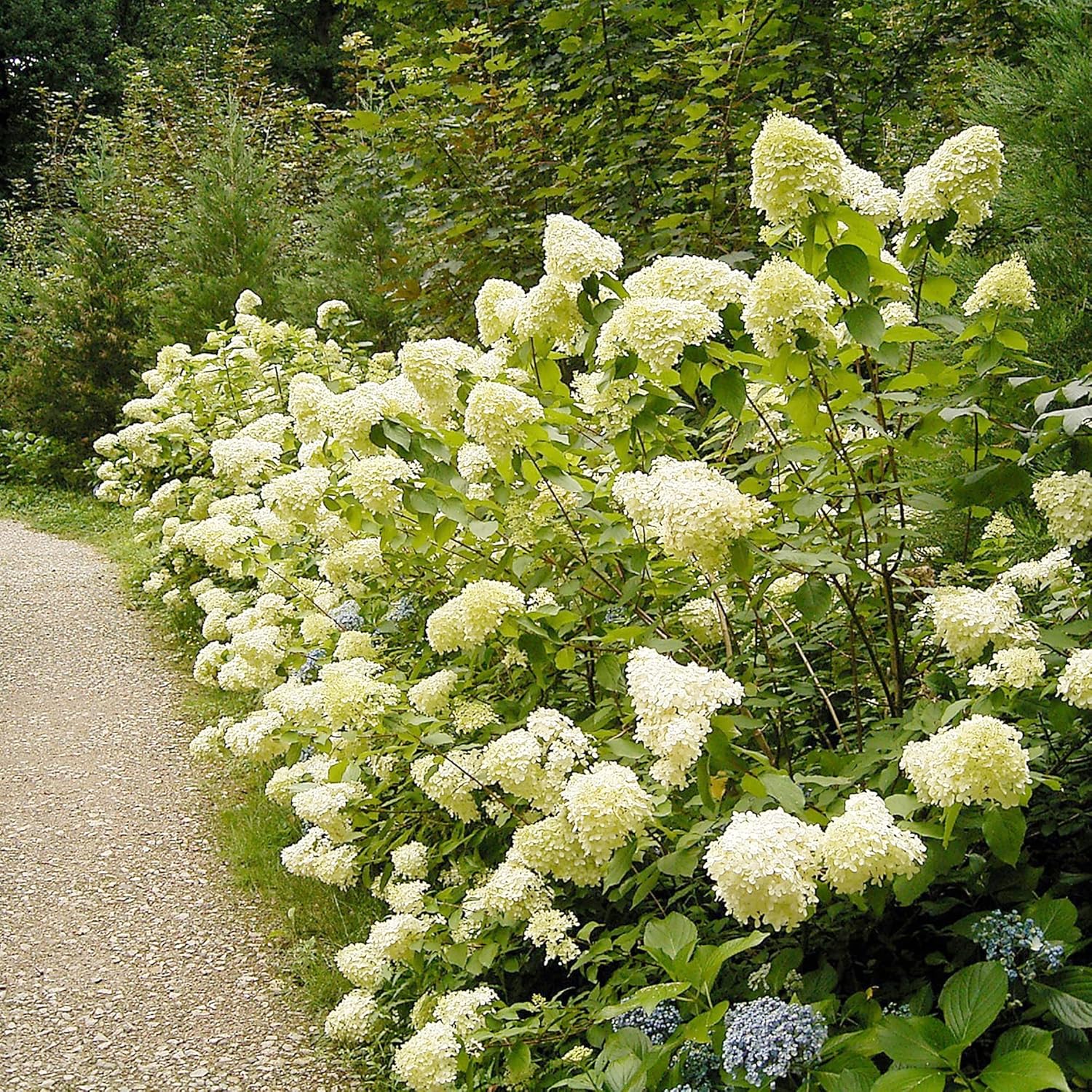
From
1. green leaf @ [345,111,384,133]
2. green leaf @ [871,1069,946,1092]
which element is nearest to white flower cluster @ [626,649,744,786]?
green leaf @ [871,1069,946,1092]

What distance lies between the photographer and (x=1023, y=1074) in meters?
1.31

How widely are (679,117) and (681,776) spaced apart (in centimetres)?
357

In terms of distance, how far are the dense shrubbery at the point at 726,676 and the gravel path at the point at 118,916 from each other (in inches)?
19.9

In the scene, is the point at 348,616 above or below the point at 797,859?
below

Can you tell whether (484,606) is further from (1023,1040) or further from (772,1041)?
(1023,1040)

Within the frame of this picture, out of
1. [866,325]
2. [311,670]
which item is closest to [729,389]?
[866,325]

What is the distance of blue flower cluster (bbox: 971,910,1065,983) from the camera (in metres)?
1.52

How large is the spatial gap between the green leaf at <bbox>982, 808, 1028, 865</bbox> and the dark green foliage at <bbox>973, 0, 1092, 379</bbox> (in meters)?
1.08

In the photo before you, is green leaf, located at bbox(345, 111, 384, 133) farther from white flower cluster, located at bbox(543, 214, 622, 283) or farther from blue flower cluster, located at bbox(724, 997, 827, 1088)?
→ blue flower cluster, located at bbox(724, 997, 827, 1088)

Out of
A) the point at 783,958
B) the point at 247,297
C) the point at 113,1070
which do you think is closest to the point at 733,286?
the point at 783,958

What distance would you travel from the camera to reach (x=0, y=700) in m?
5.49

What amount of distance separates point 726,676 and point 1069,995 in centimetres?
65

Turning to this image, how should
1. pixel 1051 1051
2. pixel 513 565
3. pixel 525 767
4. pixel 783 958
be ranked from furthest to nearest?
pixel 513 565 < pixel 525 767 < pixel 783 958 < pixel 1051 1051

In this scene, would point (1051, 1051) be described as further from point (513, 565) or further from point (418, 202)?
point (418, 202)
